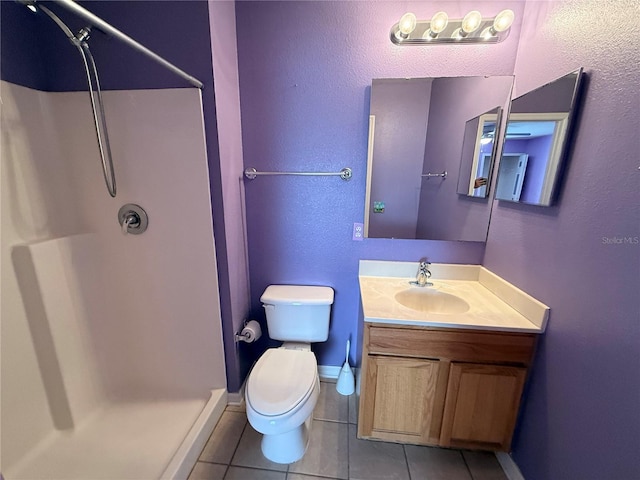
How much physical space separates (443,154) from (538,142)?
0.44m

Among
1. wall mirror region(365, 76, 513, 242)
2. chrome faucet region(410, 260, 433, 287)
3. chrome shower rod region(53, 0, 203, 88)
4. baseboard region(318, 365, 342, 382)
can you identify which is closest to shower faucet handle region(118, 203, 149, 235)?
chrome shower rod region(53, 0, 203, 88)

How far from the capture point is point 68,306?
52.2 inches

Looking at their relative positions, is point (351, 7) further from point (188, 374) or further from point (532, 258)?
point (188, 374)

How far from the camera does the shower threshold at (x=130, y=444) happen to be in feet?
3.87

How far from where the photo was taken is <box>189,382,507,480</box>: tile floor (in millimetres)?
1248

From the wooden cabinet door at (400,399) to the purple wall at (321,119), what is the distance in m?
0.54

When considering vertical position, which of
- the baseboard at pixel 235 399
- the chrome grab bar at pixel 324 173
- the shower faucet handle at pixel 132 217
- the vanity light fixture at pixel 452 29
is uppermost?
the vanity light fixture at pixel 452 29

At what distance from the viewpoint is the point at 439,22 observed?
128 cm

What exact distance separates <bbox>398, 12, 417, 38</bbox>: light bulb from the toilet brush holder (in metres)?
1.97

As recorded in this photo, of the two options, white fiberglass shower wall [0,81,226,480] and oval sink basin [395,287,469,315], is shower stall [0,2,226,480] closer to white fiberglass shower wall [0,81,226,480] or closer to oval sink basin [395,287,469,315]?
white fiberglass shower wall [0,81,226,480]

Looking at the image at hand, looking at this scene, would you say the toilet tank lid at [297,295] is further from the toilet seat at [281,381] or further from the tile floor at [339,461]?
the tile floor at [339,461]

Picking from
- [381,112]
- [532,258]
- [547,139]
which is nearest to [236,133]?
[381,112]

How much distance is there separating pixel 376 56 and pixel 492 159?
857mm

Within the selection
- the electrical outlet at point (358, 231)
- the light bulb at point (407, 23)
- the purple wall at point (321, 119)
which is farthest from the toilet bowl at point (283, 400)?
the light bulb at point (407, 23)
